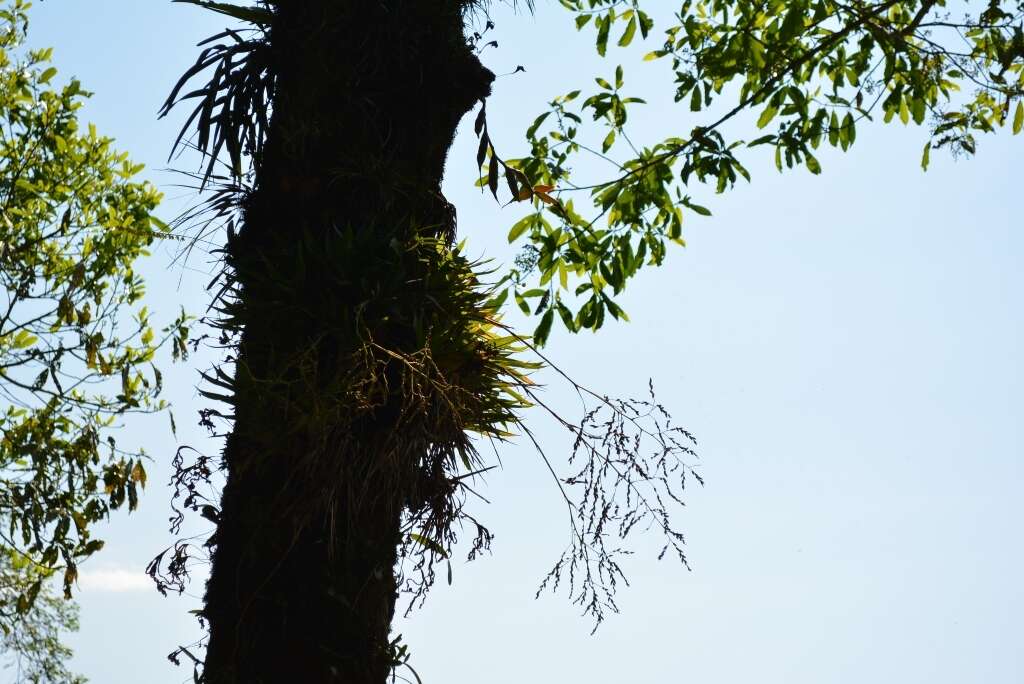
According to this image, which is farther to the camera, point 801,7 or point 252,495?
point 801,7

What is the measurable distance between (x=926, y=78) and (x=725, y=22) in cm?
109

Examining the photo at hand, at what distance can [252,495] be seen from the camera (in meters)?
2.45

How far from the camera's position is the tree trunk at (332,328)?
2346 mm

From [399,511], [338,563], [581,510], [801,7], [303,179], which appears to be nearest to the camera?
[338,563]

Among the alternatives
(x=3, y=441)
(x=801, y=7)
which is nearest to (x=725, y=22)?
(x=801, y=7)

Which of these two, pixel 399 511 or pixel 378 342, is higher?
pixel 378 342

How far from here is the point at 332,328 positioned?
2.57 m

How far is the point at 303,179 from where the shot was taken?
8.91ft

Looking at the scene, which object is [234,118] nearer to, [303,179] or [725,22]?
[303,179]

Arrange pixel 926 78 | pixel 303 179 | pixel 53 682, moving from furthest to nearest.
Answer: pixel 53 682 → pixel 926 78 → pixel 303 179

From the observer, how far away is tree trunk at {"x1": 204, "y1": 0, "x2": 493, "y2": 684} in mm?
2346

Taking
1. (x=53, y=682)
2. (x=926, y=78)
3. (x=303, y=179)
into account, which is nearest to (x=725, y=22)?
(x=926, y=78)

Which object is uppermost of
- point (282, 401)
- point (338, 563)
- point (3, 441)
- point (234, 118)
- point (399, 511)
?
point (3, 441)

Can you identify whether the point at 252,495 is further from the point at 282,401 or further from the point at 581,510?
the point at 581,510
